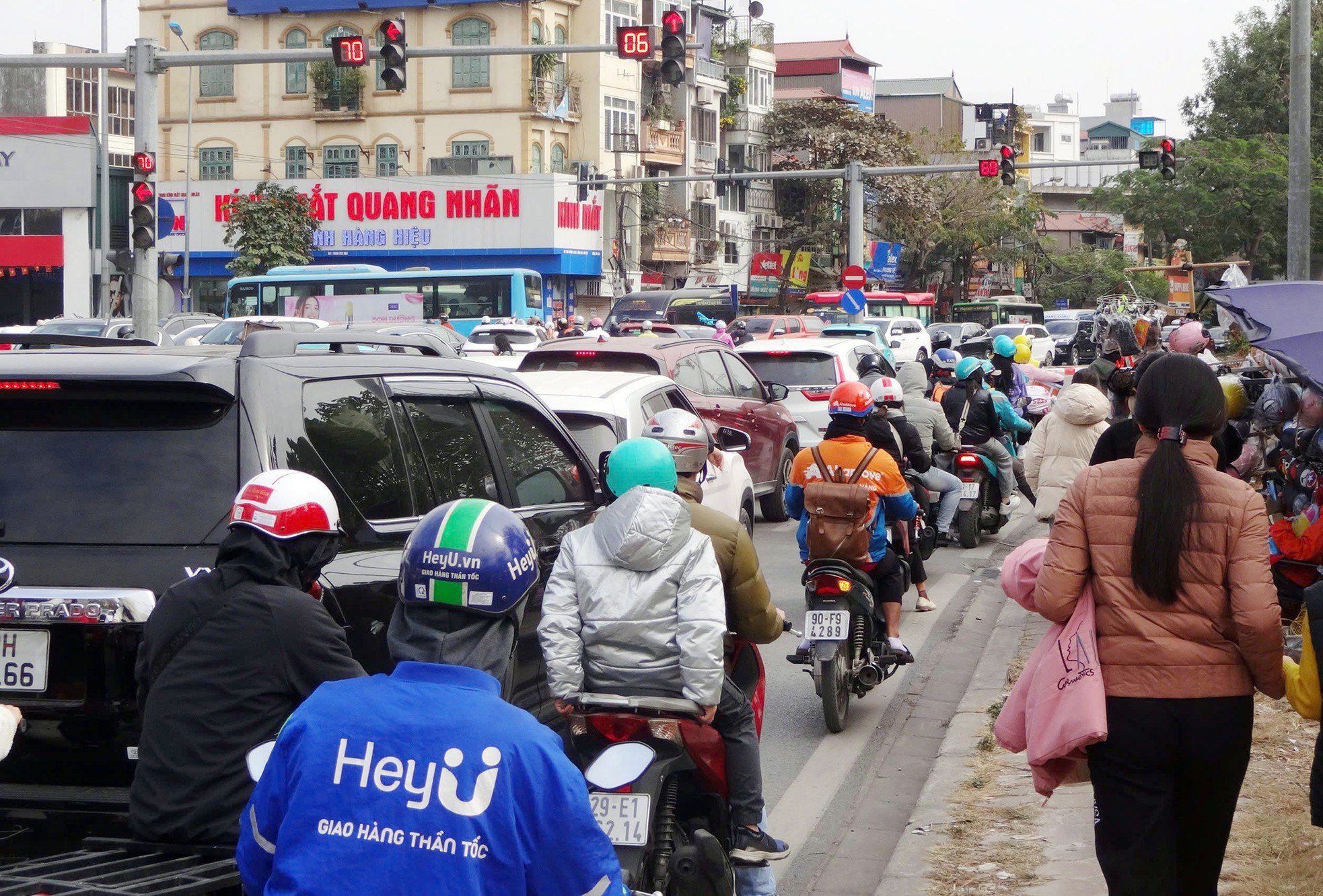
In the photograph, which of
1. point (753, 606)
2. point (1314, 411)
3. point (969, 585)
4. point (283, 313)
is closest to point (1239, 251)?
point (283, 313)

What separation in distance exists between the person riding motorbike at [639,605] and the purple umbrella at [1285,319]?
10.1 ft

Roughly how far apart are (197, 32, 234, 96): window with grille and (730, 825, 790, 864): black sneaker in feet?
198

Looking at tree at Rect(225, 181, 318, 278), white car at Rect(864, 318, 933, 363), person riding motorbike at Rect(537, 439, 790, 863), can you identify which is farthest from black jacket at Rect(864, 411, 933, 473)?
tree at Rect(225, 181, 318, 278)

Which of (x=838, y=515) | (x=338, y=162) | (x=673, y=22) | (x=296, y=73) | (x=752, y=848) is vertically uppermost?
(x=296, y=73)

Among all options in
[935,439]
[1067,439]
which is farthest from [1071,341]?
[1067,439]

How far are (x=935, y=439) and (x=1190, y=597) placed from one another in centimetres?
852

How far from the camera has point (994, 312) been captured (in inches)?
2223

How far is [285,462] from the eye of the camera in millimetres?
4340

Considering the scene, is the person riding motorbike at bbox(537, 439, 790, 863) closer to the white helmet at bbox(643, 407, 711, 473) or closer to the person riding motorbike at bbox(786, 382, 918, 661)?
the white helmet at bbox(643, 407, 711, 473)

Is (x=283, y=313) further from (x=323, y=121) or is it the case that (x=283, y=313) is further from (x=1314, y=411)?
(x=1314, y=411)

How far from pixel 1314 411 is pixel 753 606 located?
4.12 meters

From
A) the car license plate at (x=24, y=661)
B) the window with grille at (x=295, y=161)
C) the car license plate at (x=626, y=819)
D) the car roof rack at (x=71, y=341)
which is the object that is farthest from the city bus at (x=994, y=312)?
the car license plate at (x=24, y=661)

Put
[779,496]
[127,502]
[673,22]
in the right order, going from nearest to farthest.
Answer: [127,502]
[779,496]
[673,22]

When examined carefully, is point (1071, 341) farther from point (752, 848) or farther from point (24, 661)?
point (24, 661)
